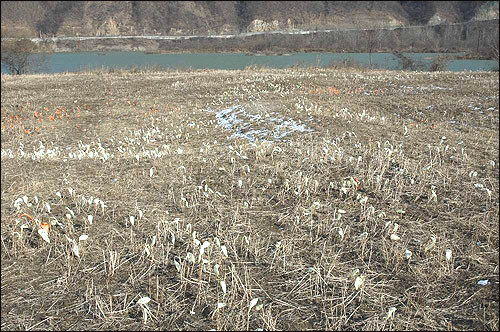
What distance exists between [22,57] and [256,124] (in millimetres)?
34224

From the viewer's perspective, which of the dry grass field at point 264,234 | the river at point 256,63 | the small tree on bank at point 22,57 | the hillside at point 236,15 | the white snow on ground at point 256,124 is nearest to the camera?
the dry grass field at point 264,234

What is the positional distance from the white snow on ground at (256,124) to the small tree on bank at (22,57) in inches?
1117

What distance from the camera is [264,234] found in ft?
15.4

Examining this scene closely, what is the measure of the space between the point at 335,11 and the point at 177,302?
371 feet

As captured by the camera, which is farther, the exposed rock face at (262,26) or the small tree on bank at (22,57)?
the exposed rock face at (262,26)

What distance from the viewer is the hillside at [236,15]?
9281 cm

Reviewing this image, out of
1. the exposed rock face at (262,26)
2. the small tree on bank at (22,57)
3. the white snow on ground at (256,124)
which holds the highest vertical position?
the exposed rock face at (262,26)

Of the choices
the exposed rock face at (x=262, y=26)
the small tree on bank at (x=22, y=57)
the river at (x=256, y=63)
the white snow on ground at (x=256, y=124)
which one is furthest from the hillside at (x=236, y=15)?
the white snow on ground at (x=256, y=124)

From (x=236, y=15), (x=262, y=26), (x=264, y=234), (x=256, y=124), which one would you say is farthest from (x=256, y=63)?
(x=236, y=15)

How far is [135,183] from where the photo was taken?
645 cm

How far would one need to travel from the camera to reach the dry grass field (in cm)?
335

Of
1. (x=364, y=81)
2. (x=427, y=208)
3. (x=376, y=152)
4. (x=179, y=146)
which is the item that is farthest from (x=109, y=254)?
(x=364, y=81)

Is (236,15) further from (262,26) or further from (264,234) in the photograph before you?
(264,234)

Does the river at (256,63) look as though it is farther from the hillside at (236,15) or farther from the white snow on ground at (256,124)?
the hillside at (236,15)
